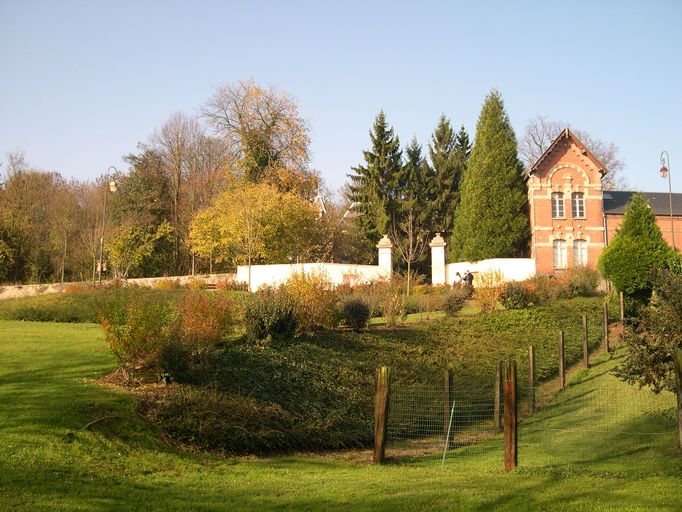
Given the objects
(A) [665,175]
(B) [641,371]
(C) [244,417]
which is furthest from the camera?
(A) [665,175]

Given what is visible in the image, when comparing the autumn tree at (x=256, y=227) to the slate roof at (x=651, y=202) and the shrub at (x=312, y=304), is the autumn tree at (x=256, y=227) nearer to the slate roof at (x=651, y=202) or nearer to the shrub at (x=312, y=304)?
the shrub at (x=312, y=304)

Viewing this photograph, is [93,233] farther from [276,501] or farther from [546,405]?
[276,501]

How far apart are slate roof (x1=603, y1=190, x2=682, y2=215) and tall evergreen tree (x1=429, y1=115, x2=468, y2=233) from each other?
9.77 metres

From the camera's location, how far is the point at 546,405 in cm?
1677

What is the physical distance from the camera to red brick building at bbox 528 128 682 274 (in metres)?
41.7

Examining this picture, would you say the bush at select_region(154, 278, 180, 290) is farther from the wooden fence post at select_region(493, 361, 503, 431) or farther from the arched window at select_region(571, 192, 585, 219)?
Answer: the arched window at select_region(571, 192, 585, 219)

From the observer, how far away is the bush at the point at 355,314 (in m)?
21.6

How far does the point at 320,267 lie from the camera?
112 ft

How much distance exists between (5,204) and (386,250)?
2612 centimetres

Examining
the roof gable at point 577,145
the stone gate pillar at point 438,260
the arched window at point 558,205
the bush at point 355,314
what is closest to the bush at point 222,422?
the bush at point 355,314

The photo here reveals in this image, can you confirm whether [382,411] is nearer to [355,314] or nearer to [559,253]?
[355,314]

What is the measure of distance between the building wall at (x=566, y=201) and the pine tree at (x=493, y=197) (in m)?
1.07

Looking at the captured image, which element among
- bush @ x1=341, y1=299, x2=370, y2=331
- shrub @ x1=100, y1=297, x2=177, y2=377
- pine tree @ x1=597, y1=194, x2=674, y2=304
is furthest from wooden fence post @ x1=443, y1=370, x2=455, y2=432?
pine tree @ x1=597, y1=194, x2=674, y2=304

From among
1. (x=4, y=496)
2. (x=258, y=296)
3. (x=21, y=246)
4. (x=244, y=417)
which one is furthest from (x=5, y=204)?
(x=4, y=496)
